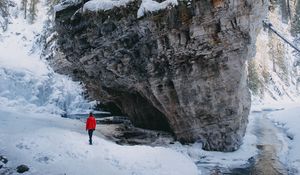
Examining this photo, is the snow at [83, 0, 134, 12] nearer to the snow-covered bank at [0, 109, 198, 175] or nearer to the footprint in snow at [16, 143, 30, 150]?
the snow-covered bank at [0, 109, 198, 175]

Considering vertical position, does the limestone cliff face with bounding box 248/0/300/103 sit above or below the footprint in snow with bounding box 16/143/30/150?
above

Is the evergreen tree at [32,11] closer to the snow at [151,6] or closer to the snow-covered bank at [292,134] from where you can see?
the snow-covered bank at [292,134]

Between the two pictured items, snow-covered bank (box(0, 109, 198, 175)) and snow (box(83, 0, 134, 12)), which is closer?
snow-covered bank (box(0, 109, 198, 175))

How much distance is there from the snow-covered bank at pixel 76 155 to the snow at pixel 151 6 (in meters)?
6.64

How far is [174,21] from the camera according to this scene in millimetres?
19484

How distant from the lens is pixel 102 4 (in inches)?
858

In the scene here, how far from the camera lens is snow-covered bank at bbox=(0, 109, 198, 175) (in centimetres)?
1389

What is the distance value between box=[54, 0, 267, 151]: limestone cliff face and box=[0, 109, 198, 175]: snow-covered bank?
3523mm

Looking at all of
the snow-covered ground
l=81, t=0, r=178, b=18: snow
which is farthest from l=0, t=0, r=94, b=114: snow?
the snow-covered ground

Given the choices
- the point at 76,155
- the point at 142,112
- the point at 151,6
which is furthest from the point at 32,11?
the point at 76,155

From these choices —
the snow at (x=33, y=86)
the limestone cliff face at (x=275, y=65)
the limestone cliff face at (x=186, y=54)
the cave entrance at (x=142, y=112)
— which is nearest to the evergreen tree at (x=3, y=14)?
the snow at (x=33, y=86)

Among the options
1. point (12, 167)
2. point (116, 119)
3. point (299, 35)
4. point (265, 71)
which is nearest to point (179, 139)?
point (12, 167)

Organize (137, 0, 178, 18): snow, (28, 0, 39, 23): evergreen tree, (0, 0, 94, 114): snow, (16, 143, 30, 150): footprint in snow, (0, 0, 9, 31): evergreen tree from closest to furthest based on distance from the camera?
(16, 143, 30, 150): footprint in snow, (137, 0, 178, 18): snow, (0, 0, 94, 114): snow, (0, 0, 9, 31): evergreen tree, (28, 0, 39, 23): evergreen tree

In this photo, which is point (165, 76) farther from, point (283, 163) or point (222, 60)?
point (283, 163)
